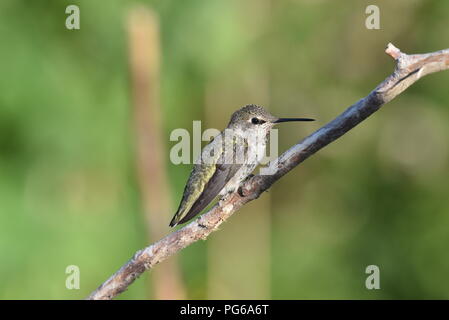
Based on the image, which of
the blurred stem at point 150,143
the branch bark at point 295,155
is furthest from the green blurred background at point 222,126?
the branch bark at point 295,155

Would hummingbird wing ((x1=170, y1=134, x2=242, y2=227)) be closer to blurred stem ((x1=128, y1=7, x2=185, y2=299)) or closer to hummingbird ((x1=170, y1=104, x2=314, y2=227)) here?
hummingbird ((x1=170, y1=104, x2=314, y2=227))

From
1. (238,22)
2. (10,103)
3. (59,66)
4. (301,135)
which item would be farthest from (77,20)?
(301,135)

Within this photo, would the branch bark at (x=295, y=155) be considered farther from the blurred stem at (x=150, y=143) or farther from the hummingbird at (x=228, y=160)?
the blurred stem at (x=150, y=143)

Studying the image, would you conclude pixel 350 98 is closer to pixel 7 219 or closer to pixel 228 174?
pixel 228 174

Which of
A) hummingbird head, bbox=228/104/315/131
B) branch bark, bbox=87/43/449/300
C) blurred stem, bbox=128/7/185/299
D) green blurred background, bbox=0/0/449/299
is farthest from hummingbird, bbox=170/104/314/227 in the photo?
green blurred background, bbox=0/0/449/299

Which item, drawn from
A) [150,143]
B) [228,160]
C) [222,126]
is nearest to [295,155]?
[228,160]

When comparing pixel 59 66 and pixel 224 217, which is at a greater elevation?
pixel 59 66

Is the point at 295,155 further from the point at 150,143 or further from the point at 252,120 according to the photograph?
the point at 150,143
